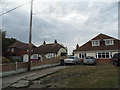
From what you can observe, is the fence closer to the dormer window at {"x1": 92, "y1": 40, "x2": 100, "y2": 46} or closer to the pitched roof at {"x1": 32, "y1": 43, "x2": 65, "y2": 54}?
the dormer window at {"x1": 92, "y1": 40, "x2": 100, "y2": 46}

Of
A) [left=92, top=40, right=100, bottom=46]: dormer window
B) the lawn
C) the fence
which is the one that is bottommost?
the lawn

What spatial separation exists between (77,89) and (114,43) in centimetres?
3043

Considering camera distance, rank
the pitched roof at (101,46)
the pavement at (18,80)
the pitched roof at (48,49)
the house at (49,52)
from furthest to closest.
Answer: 1. the pitched roof at (48,49)
2. the house at (49,52)
3. the pitched roof at (101,46)
4. the pavement at (18,80)

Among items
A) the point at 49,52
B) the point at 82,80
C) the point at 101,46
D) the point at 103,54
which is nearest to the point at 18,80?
the point at 82,80

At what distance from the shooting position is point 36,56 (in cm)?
5578

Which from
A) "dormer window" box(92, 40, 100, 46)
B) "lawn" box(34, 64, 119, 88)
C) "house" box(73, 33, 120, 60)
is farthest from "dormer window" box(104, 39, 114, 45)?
"lawn" box(34, 64, 119, 88)

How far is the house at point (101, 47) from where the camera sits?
3644cm

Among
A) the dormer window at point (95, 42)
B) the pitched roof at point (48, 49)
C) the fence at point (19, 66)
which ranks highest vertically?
the dormer window at point (95, 42)

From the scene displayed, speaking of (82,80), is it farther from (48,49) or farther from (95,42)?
(48,49)

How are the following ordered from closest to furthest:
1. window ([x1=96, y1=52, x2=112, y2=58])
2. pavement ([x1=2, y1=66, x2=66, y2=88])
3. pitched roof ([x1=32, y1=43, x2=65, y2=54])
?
1. pavement ([x1=2, y1=66, x2=66, y2=88])
2. window ([x1=96, y1=52, x2=112, y2=58])
3. pitched roof ([x1=32, y1=43, x2=65, y2=54])

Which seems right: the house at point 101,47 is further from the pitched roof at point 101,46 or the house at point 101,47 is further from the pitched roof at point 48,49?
the pitched roof at point 48,49

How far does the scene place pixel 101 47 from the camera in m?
38.1

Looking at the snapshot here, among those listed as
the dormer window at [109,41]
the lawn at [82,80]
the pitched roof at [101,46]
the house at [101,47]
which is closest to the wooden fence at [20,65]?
the lawn at [82,80]

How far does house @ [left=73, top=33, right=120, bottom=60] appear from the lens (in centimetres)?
3644
